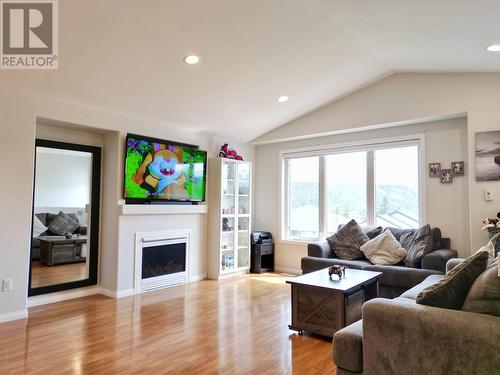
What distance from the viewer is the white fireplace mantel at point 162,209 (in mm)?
4414

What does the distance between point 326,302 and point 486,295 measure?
59.1 inches

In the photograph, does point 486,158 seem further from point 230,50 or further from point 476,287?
point 230,50

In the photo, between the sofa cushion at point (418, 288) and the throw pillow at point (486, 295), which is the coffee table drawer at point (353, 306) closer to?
the sofa cushion at point (418, 288)

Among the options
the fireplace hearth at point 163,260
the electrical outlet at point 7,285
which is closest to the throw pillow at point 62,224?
the electrical outlet at point 7,285

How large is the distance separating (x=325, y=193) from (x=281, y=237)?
3.75 feet

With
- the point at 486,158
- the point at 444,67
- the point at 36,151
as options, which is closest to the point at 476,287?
the point at 486,158

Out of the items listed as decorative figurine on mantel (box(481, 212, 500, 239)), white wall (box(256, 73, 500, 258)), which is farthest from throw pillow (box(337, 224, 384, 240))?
decorative figurine on mantel (box(481, 212, 500, 239))

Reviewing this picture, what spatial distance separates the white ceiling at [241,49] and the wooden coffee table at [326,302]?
7.84 ft

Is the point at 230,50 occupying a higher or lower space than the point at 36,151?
higher

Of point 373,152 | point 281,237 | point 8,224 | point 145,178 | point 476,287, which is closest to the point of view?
point 476,287

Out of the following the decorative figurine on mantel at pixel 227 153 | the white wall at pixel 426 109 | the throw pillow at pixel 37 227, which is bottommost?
the throw pillow at pixel 37 227

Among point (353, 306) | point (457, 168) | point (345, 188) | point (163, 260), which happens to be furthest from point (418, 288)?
point (163, 260)

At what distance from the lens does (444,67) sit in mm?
4082

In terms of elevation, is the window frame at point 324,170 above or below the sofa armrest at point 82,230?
above
